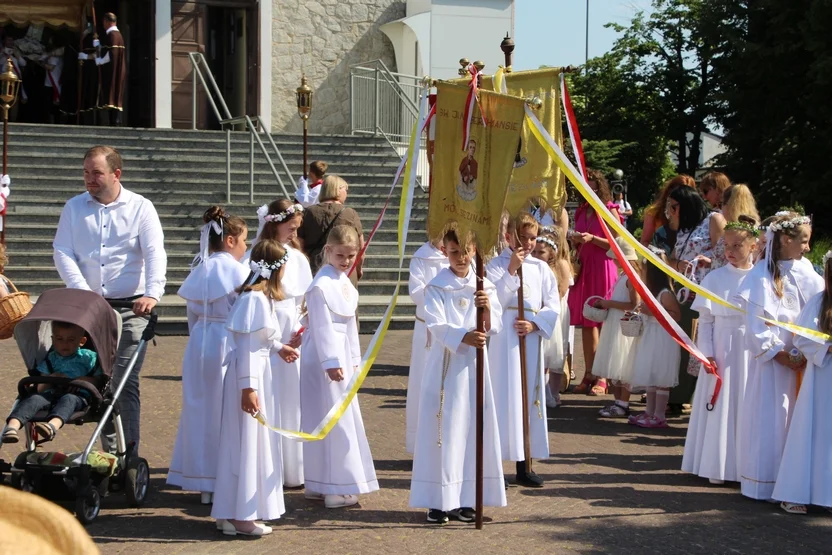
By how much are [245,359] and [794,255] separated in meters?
3.71

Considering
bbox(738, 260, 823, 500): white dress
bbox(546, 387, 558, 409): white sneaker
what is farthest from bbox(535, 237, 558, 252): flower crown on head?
bbox(738, 260, 823, 500): white dress

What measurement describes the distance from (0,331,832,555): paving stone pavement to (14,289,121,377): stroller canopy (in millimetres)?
995

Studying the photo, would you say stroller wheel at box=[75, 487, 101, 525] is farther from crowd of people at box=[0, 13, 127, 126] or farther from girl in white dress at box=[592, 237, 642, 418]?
crowd of people at box=[0, 13, 127, 126]

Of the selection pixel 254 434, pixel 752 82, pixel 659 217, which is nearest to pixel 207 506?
pixel 254 434

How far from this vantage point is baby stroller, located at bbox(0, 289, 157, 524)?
20.6 ft

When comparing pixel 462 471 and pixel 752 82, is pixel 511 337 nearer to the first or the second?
pixel 462 471

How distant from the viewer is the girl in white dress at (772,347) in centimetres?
743

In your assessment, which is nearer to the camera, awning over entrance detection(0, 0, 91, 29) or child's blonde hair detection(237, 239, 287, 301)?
child's blonde hair detection(237, 239, 287, 301)

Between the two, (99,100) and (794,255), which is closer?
(794,255)

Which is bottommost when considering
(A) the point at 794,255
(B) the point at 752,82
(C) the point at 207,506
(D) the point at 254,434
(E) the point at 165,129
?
(C) the point at 207,506

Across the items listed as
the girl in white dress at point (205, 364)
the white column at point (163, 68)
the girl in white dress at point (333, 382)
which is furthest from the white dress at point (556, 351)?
the white column at point (163, 68)

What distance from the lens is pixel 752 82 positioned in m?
30.0

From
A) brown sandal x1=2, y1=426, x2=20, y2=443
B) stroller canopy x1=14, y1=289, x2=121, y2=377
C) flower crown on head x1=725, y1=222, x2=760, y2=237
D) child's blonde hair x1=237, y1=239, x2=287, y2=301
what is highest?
flower crown on head x1=725, y1=222, x2=760, y2=237

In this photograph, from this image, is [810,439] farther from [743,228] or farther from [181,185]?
[181,185]
